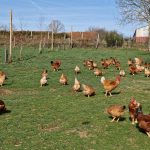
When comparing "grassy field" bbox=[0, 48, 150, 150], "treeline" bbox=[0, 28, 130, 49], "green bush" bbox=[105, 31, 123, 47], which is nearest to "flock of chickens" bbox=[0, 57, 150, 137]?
"grassy field" bbox=[0, 48, 150, 150]

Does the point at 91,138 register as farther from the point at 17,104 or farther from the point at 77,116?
the point at 17,104

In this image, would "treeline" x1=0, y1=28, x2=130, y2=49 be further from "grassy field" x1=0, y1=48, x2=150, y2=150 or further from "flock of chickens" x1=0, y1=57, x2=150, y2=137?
"grassy field" x1=0, y1=48, x2=150, y2=150

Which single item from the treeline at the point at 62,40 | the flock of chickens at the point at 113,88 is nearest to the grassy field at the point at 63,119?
the flock of chickens at the point at 113,88

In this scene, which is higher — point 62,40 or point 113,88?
point 62,40

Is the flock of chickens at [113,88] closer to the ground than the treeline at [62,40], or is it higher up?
closer to the ground

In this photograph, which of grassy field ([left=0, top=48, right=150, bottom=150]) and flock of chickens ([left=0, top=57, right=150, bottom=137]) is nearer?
grassy field ([left=0, top=48, right=150, bottom=150])

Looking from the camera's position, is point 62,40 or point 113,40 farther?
point 113,40

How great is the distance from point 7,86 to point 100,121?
25.4ft

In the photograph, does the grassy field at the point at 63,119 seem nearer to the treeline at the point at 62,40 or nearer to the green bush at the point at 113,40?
the treeline at the point at 62,40

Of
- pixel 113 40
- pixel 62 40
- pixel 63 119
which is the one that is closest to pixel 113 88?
pixel 63 119

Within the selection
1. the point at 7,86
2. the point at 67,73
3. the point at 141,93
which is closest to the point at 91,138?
the point at 141,93

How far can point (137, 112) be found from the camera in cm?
1153

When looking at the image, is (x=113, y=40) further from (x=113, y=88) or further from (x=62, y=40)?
(x=113, y=88)

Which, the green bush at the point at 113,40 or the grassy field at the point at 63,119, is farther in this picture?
the green bush at the point at 113,40
